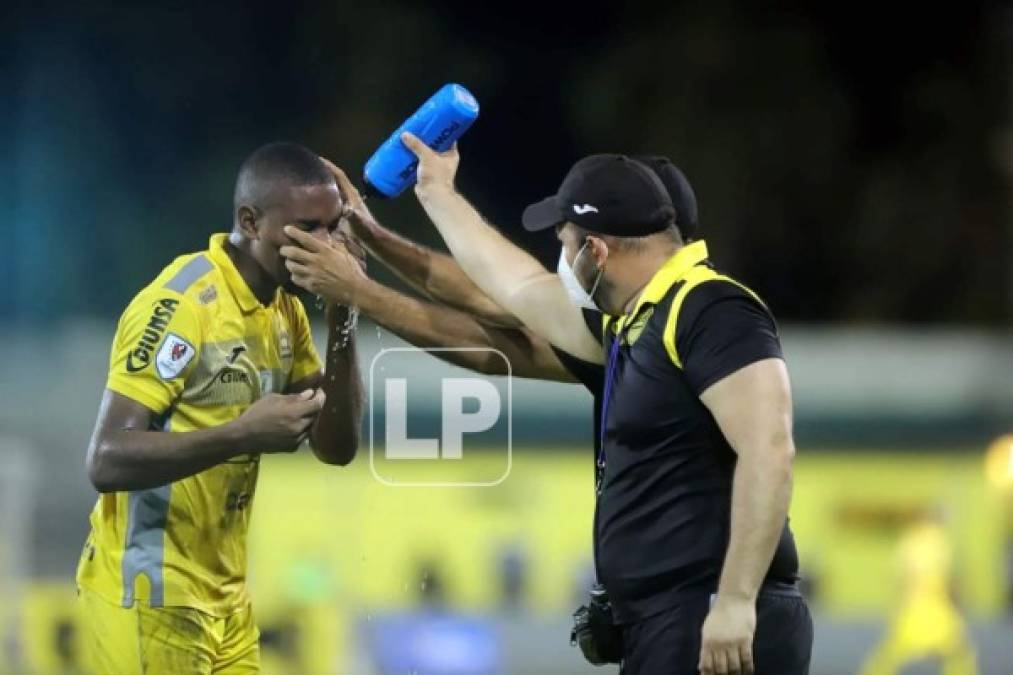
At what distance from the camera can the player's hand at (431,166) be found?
417 centimetres

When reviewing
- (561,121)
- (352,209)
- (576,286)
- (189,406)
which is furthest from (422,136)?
(561,121)

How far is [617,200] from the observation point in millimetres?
3934

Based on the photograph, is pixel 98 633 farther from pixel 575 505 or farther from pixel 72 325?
pixel 575 505

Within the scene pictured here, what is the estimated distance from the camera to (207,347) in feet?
13.4

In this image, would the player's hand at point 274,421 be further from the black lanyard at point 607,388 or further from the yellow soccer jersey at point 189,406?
the black lanyard at point 607,388

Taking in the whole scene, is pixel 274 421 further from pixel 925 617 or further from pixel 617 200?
pixel 925 617

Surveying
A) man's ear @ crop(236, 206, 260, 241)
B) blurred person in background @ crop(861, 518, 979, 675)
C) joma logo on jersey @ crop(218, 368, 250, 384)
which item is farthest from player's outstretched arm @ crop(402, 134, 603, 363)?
blurred person in background @ crop(861, 518, 979, 675)

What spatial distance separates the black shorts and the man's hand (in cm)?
10

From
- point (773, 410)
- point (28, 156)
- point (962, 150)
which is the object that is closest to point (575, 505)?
point (28, 156)

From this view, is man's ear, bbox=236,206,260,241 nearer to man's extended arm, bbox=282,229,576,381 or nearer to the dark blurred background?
man's extended arm, bbox=282,229,576,381

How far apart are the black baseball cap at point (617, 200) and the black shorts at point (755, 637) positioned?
0.80 meters

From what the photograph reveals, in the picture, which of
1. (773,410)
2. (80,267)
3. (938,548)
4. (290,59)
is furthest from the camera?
(938,548)

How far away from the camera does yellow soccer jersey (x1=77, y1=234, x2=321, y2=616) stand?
4.04 meters

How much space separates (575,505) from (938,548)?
1.64 m
